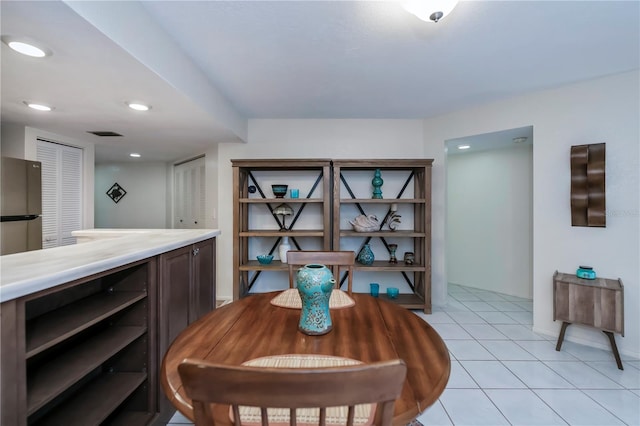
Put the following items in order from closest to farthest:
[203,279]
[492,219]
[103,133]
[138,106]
Result: [203,279]
[138,106]
[103,133]
[492,219]

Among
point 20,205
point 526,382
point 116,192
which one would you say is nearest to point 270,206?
point 20,205

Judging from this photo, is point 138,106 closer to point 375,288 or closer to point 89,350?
point 89,350

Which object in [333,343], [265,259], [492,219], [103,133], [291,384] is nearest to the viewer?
[291,384]

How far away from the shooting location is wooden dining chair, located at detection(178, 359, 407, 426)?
49 centimetres

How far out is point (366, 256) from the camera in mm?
3324

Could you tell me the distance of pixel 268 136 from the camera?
363 centimetres

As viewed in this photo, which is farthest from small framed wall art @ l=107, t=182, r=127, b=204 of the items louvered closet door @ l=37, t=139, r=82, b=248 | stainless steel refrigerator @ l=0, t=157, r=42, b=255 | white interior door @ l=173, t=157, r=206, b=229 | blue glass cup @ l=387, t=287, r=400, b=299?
blue glass cup @ l=387, t=287, r=400, b=299

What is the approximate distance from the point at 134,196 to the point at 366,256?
4.80m

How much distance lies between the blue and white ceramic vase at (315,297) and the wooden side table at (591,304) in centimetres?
242

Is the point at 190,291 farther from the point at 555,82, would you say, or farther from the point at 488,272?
the point at 488,272

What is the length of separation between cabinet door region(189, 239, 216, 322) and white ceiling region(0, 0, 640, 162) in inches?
46.0

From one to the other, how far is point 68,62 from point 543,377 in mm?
3731

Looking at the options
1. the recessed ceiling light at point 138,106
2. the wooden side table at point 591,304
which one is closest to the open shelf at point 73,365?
the recessed ceiling light at point 138,106

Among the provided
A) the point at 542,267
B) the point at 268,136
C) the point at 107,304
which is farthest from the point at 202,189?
the point at 542,267
